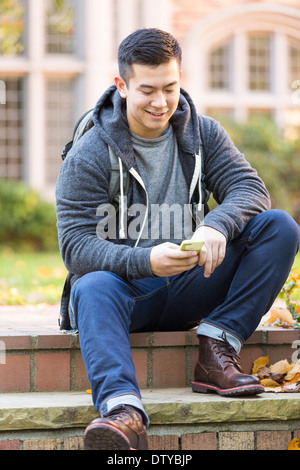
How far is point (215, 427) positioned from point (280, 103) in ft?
27.2

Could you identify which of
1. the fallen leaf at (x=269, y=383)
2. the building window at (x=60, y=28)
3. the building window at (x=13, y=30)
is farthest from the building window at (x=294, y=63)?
the fallen leaf at (x=269, y=383)

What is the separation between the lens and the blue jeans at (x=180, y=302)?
2.13 m

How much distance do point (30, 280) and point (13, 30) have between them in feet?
17.7

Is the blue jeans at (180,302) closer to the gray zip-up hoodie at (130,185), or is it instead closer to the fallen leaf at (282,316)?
the gray zip-up hoodie at (130,185)

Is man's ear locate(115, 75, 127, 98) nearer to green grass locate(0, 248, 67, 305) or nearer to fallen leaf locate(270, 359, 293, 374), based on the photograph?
fallen leaf locate(270, 359, 293, 374)

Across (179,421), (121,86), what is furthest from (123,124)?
(179,421)

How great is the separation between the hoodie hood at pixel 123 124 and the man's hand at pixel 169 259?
394 millimetres

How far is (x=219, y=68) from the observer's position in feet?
33.4

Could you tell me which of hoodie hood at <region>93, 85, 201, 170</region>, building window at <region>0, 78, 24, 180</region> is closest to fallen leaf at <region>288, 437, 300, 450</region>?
hoodie hood at <region>93, 85, 201, 170</region>

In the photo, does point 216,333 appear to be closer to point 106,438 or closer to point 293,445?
point 293,445

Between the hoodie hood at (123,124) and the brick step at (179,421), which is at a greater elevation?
the hoodie hood at (123,124)

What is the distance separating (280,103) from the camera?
10.1 metres

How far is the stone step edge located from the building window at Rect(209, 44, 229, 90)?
27.0ft

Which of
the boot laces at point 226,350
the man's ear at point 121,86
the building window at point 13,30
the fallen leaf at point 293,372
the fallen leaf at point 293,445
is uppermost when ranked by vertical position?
the building window at point 13,30
